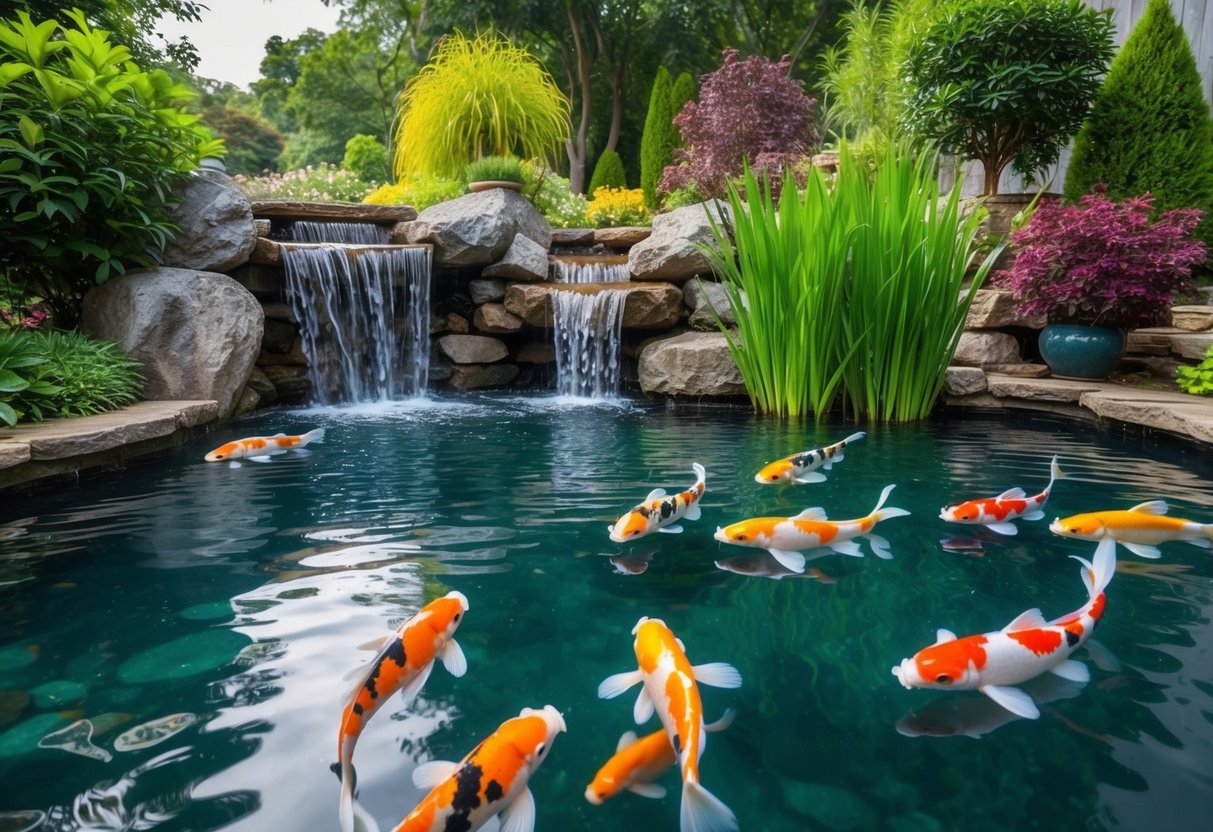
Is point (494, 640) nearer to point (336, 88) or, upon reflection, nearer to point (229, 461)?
point (229, 461)

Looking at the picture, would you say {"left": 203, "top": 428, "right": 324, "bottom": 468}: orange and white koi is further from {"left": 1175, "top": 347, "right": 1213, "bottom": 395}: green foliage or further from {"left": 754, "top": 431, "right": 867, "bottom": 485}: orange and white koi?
{"left": 1175, "top": 347, "right": 1213, "bottom": 395}: green foliage

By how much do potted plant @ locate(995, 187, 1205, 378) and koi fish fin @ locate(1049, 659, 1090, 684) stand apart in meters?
4.99

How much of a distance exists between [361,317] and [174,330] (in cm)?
219

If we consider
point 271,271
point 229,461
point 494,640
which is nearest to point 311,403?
point 271,271

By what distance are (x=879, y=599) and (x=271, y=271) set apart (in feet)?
22.1

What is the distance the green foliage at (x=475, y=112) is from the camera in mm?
10258

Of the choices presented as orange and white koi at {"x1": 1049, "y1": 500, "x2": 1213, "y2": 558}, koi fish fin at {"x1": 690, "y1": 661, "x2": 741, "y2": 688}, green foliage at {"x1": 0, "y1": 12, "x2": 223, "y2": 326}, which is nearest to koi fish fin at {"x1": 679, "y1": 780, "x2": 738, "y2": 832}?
koi fish fin at {"x1": 690, "y1": 661, "x2": 741, "y2": 688}

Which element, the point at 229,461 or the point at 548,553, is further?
Result: the point at 229,461

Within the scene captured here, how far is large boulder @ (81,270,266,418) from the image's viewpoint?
17.6 ft

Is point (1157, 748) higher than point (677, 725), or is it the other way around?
point (677, 725)

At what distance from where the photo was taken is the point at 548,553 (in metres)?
2.68

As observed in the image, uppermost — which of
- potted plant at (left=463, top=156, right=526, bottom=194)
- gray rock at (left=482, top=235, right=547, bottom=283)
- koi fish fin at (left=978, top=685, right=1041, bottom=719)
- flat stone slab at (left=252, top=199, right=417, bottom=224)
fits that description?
potted plant at (left=463, top=156, right=526, bottom=194)

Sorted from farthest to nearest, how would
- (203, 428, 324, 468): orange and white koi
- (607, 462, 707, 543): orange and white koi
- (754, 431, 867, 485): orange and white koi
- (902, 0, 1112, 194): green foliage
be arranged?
(902, 0, 1112, 194): green foliage → (203, 428, 324, 468): orange and white koi → (754, 431, 867, 485): orange and white koi → (607, 462, 707, 543): orange and white koi

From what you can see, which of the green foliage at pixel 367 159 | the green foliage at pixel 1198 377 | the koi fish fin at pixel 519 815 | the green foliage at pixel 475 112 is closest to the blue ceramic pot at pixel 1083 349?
the green foliage at pixel 1198 377
